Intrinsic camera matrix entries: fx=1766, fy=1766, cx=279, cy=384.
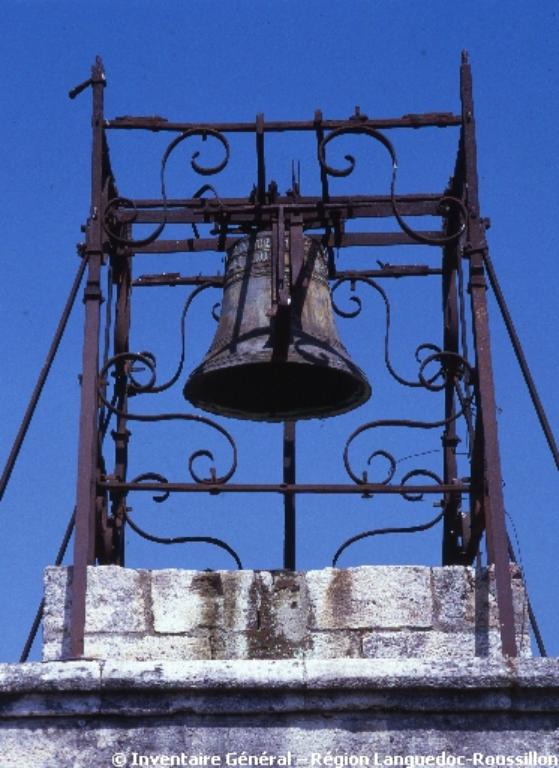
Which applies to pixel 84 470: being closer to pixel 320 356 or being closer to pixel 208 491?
pixel 208 491

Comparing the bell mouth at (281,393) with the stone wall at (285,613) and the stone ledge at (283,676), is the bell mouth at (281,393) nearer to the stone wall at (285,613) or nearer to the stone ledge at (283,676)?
the stone wall at (285,613)

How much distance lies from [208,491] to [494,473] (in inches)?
40.7

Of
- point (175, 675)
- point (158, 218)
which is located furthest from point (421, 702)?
point (158, 218)

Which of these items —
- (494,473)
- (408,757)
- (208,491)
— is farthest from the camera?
(208,491)

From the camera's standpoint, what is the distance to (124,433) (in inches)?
272

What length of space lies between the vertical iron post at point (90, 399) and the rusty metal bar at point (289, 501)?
1.03 m

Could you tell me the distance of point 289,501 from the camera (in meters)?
6.95

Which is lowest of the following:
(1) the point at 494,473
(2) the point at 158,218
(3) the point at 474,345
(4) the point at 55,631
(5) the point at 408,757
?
(5) the point at 408,757

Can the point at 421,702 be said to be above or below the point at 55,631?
below

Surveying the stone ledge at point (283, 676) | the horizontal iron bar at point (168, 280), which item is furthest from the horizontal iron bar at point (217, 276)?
the stone ledge at point (283, 676)

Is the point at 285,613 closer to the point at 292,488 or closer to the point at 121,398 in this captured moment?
the point at 292,488

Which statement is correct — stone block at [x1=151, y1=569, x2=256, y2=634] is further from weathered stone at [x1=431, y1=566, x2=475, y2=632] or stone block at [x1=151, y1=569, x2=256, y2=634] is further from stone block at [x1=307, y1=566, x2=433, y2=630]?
weathered stone at [x1=431, y1=566, x2=475, y2=632]

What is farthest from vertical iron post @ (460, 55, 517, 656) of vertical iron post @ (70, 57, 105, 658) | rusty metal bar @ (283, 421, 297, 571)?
vertical iron post @ (70, 57, 105, 658)

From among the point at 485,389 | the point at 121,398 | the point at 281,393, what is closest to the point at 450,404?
the point at 281,393
